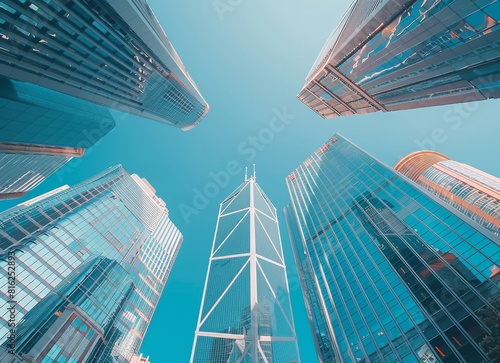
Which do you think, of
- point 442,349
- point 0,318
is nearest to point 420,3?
point 442,349

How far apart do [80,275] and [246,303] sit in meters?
45.2

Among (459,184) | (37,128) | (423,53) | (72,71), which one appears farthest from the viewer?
(459,184)

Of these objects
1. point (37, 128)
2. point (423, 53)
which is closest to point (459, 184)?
point (423, 53)

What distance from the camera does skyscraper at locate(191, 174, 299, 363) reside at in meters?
69.0

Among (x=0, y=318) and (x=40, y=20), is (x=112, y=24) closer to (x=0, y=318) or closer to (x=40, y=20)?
(x=40, y=20)

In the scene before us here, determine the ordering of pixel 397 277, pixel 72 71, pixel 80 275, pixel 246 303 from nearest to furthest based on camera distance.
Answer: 1. pixel 72 71
2. pixel 397 277
3. pixel 80 275
4. pixel 246 303

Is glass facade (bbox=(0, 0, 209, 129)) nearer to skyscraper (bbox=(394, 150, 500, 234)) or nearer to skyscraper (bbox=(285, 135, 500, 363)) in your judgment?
skyscraper (bbox=(285, 135, 500, 363))

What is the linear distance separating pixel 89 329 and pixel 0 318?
18338mm

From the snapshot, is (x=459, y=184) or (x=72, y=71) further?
(x=459, y=184)

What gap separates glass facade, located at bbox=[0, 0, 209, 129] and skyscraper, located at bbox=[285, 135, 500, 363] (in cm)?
4127

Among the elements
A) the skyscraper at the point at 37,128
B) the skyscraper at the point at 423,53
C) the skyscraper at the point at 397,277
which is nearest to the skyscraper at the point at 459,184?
the skyscraper at the point at 397,277

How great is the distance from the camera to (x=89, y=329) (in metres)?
40.2

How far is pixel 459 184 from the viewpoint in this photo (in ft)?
235

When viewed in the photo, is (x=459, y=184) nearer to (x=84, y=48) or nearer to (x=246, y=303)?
(x=246, y=303)
